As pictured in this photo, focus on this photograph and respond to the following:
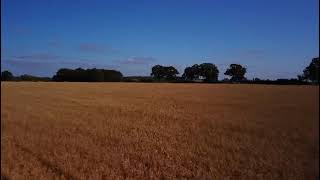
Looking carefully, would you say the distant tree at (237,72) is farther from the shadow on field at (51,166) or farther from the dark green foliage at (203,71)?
the shadow on field at (51,166)

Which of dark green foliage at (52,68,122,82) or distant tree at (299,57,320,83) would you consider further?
dark green foliage at (52,68,122,82)

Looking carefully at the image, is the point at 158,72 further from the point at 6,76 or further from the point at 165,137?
the point at 6,76

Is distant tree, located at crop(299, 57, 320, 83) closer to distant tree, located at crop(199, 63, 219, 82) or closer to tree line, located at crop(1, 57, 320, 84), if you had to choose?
tree line, located at crop(1, 57, 320, 84)

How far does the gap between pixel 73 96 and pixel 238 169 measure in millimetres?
8914

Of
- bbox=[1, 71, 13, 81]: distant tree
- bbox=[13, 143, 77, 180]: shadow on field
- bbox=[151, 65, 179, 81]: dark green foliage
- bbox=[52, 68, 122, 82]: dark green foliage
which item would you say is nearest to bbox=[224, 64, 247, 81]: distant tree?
bbox=[151, 65, 179, 81]: dark green foliage

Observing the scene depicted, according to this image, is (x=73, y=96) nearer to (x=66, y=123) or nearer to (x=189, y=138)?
(x=66, y=123)

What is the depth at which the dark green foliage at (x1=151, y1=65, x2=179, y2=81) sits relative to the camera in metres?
9.29

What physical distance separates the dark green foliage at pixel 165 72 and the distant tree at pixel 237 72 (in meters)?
1.06

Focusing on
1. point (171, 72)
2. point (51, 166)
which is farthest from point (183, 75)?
point (51, 166)

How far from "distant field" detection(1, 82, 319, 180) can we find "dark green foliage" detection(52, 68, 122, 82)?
70 cm

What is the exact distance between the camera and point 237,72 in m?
9.20

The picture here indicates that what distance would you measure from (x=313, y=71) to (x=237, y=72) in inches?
57.2

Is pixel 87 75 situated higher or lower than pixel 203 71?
lower

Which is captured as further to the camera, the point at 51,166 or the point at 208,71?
the point at 208,71
